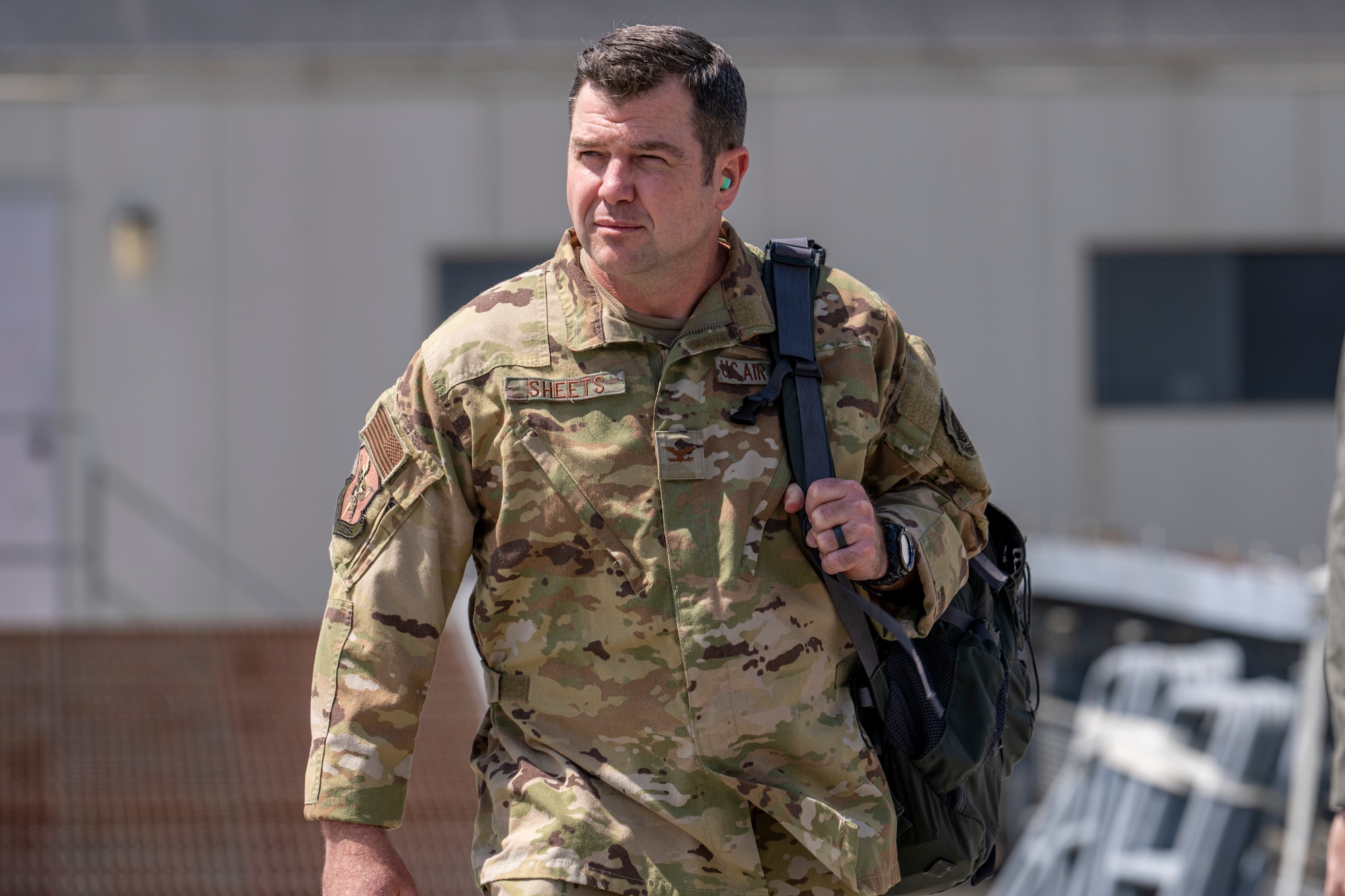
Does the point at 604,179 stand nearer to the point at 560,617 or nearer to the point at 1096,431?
the point at 560,617

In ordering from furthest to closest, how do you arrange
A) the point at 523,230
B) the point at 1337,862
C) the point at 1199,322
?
1. the point at 1199,322
2. the point at 523,230
3. the point at 1337,862

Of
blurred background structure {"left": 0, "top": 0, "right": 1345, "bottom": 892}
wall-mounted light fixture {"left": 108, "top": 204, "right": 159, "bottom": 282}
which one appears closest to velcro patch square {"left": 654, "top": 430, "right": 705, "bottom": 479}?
blurred background structure {"left": 0, "top": 0, "right": 1345, "bottom": 892}

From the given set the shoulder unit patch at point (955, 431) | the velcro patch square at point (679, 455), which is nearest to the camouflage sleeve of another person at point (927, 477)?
the shoulder unit patch at point (955, 431)

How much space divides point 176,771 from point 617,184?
4281 mm

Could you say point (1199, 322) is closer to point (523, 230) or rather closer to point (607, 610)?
point (523, 230)

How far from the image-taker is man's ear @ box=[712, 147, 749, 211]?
2227 millimetres

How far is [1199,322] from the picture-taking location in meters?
10.1

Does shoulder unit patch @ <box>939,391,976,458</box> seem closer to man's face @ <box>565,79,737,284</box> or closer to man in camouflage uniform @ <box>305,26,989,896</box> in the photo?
man in camouflage uniform @ <box>305,26,989,896</box>

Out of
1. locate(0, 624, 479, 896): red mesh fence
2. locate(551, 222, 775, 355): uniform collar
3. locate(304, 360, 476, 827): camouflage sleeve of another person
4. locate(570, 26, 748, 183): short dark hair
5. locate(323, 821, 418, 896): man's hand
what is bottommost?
locate(0, 624, 479, 896): red mesh fence

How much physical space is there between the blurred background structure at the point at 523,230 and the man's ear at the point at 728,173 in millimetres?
7216

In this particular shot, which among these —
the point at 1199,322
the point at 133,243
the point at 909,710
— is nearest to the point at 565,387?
the point at 909,710

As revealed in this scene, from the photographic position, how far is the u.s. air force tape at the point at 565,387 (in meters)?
2.18

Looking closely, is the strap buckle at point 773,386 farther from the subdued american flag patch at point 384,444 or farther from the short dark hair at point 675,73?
the subdued american flag patch at point 384,444

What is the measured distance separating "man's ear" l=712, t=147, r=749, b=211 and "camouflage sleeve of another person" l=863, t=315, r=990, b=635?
332mm
